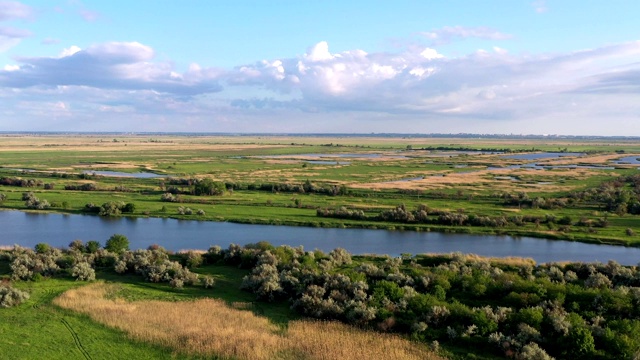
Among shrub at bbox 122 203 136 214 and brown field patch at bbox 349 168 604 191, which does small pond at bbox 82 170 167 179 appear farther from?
brown field patch at bbox 349 168 604 191

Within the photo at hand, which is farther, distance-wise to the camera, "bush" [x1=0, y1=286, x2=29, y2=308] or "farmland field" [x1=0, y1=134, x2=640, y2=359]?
"bush" [x1=0, y1=286, x2=29, y2=308]

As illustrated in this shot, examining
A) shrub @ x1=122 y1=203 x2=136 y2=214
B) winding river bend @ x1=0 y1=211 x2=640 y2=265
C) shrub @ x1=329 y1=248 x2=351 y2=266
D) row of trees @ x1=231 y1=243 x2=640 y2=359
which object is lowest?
winding river bend @ x1=0 y1=211 x2=640 y2=265

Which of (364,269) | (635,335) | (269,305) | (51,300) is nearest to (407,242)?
(364,269)

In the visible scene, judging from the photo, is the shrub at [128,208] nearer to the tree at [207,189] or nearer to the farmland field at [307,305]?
the tree at [207,189]

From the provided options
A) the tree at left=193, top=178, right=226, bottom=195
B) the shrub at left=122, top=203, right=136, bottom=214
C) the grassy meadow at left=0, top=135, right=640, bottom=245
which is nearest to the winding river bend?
the grassy meadow at left=0, top=135, right=640, bottom=245

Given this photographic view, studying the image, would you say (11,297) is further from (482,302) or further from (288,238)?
(288,238)

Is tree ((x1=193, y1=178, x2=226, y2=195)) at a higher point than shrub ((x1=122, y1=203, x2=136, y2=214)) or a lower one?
higher
